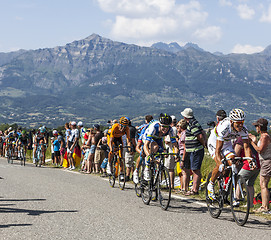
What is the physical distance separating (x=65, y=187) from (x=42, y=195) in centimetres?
147

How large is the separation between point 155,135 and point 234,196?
2455 mm

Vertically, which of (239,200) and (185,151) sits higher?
(185,151)

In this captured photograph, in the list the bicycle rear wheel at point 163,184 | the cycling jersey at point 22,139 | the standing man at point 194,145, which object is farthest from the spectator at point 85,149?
the bicycle rear wheel at point 163,184

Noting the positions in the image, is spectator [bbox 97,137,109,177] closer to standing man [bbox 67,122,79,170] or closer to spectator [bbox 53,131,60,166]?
standing man [bbox 67,122,79,170]

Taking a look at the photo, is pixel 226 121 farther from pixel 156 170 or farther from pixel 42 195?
pixel 42 195

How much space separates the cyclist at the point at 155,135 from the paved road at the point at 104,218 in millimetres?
899

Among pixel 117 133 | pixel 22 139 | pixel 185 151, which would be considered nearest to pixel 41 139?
pixel 22 139

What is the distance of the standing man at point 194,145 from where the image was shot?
9398mm

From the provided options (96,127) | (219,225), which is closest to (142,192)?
(219,225)

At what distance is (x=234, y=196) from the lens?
20.7 feet

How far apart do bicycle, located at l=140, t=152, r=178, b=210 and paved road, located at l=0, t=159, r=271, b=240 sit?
0.53 ft

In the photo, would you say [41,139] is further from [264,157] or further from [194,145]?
[264,157]

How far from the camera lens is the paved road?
18.5 ft

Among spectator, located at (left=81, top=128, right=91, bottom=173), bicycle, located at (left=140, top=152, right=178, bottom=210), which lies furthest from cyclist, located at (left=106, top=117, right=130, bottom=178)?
spectator, located at (left=81, top=128, right=91, bottom=173)
